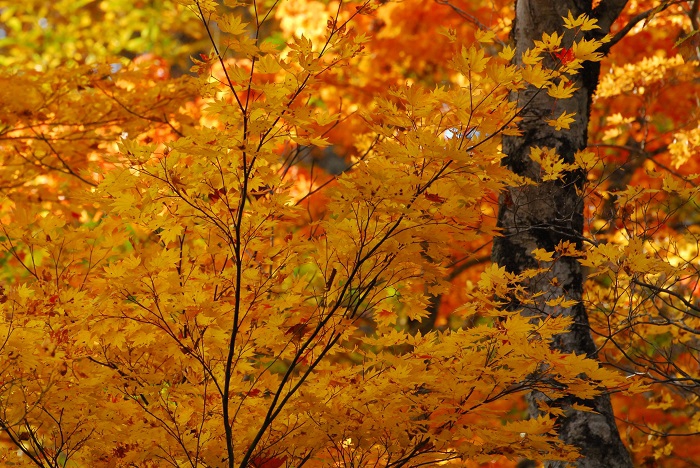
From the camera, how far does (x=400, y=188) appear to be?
100.0 inches

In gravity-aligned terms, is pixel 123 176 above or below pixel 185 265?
above

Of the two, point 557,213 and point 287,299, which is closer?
point 287,299

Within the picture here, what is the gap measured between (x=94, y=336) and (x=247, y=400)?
0.64 meters

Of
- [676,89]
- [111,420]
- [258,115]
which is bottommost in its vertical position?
[111,420]

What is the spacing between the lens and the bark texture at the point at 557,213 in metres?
4.03

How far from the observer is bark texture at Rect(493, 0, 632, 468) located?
4.03m

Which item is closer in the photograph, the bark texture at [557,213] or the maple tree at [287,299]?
the maple tree at [287,299]

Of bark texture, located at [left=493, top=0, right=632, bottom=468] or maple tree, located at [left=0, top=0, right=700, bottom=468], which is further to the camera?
bark texture, located at [left=493, top=0, right=632, bottom=468]

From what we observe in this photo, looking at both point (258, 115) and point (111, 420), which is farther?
point (111, 420)

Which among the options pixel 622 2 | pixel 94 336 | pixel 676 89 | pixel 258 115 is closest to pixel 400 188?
pixel 258 115

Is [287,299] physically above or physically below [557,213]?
below

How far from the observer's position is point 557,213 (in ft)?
13.4

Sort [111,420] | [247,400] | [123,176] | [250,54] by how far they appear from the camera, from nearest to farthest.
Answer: [250,54] → [123,176] → [111,420] → [247,400]

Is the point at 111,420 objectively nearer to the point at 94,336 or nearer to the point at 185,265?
the point at 94,336
